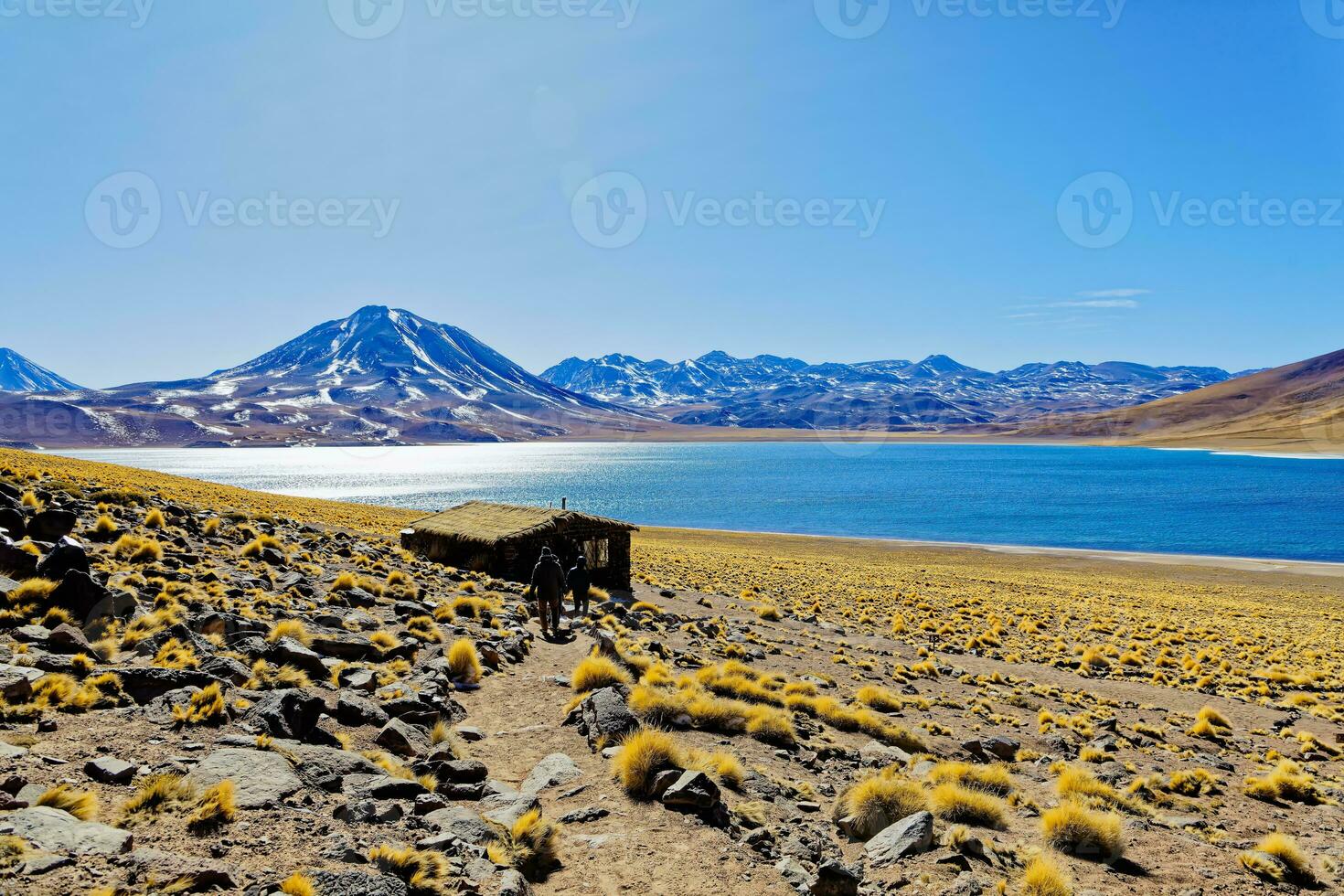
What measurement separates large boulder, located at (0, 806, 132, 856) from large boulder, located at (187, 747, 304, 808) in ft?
3.33

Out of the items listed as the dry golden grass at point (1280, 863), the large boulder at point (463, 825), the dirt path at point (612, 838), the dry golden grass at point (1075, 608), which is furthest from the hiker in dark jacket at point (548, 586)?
the dry golden grass at point (1075, 608)

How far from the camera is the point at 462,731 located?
10.2 meters

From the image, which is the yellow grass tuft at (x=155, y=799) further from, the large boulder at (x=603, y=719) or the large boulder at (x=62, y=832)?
the large boulder at (x=603, y=719)

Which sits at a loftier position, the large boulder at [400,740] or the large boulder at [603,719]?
the large boulder at [400,740]

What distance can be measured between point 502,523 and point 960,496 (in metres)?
99.9

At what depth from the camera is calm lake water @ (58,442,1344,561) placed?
73750 mm

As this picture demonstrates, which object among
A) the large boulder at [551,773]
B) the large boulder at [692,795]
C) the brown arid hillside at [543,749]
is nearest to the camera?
the brown arid hillside at [543,749]

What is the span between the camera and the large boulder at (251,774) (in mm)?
6512

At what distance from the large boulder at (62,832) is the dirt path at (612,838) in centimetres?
344

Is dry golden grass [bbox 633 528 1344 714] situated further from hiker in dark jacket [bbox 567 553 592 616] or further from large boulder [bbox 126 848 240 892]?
large boulder [bbox 126 848 240 892]

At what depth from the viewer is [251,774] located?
685 cm

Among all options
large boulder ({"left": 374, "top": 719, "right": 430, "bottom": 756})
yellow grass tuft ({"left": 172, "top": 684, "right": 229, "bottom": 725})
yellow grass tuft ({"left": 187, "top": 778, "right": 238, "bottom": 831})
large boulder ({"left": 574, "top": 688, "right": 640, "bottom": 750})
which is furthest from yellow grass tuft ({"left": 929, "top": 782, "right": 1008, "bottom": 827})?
yellow grass tuft ({"left": 172, "top": 684, "right": 229, "bottom": 725})

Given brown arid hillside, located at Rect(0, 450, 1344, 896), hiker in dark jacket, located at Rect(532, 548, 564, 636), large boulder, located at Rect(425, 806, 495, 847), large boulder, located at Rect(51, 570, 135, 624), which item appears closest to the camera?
brown arid hillside, located at Rect(0, 450, 1344, 896)

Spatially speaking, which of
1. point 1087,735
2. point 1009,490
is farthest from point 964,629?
point 1009,490
